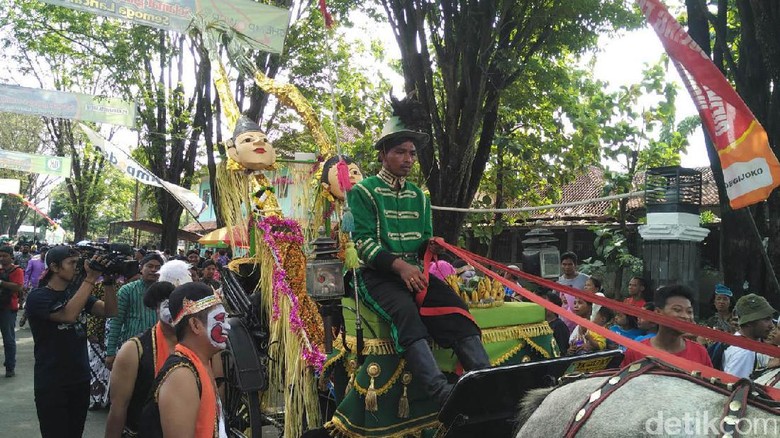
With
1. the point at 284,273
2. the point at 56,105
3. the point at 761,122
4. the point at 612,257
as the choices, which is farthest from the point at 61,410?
the point at 612,257

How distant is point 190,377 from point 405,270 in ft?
5.06

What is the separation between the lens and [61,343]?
4949 millimetres

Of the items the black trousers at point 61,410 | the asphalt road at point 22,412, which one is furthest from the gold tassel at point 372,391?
the asphalt road at point 22,412

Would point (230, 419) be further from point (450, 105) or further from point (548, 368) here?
point (450, 105)

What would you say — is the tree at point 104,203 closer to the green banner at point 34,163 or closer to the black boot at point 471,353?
the green banner at point 34,163

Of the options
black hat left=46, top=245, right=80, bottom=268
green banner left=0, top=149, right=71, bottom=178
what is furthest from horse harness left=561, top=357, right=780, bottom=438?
green banner left=0, top=149, right=71, bottom=178

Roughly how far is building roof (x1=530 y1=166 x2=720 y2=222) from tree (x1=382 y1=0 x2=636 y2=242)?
7506mm

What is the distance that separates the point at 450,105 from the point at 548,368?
6351mm

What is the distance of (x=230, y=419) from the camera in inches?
230

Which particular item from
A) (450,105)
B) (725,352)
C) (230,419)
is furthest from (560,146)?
(230,419)

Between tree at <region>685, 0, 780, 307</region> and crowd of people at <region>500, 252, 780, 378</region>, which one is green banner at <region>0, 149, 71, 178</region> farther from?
tree at <region>685, 0, 780, 307</region>

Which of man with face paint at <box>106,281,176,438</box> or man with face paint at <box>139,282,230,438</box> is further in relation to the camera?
man with face paint at <box>106,281,176,438</box>

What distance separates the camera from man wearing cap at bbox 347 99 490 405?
3.98 metres

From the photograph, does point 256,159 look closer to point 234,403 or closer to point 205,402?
point 234,403
